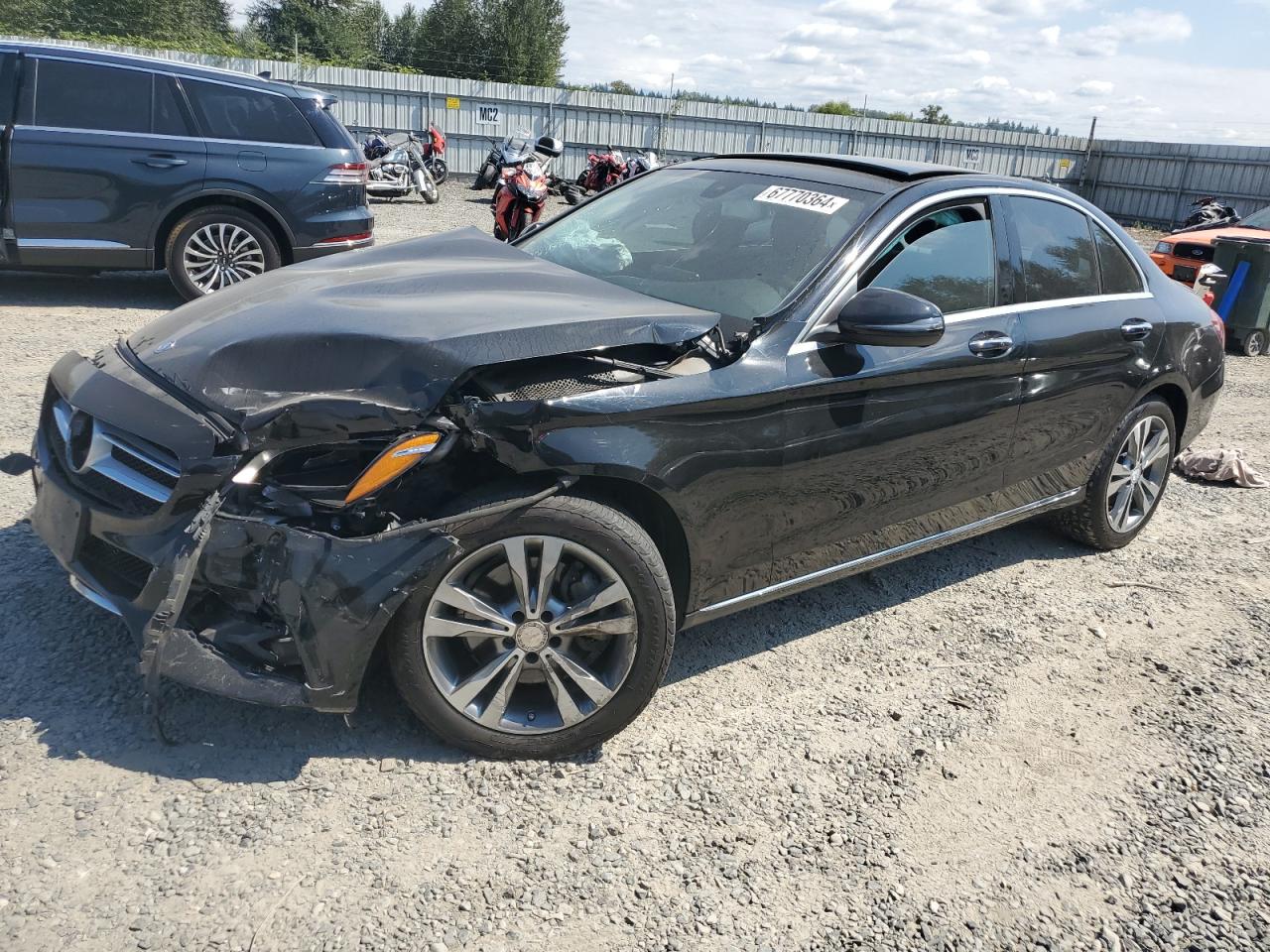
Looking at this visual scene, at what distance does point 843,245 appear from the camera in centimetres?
346

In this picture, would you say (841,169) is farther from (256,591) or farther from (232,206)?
(232,206)

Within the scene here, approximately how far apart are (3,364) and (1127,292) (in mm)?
6339

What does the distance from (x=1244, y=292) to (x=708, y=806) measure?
33.5 ft

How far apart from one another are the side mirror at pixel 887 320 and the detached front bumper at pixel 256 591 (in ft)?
4.89

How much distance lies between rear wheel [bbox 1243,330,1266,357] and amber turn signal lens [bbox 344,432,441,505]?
1065cm

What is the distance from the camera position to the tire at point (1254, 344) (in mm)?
10555

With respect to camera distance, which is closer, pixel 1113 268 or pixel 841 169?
pixel 841 169

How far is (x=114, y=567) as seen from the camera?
2.83 metres

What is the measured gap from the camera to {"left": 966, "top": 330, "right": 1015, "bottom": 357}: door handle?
12.2ft

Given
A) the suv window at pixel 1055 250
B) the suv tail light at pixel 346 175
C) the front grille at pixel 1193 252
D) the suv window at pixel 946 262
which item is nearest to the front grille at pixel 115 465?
the suv window at pixel 946 262

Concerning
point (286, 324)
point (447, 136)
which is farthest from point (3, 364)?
point (447, 136)

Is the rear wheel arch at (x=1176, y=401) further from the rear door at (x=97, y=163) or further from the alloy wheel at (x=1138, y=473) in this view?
the rear door at (x=97, y=163)

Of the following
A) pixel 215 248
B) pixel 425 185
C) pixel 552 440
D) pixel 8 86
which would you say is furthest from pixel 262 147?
pixel 425 185

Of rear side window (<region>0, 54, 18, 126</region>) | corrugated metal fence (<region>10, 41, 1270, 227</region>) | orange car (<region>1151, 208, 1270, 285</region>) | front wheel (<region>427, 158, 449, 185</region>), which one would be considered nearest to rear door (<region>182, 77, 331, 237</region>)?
rear side window (<region>0, 54, 18, 126</region>)
